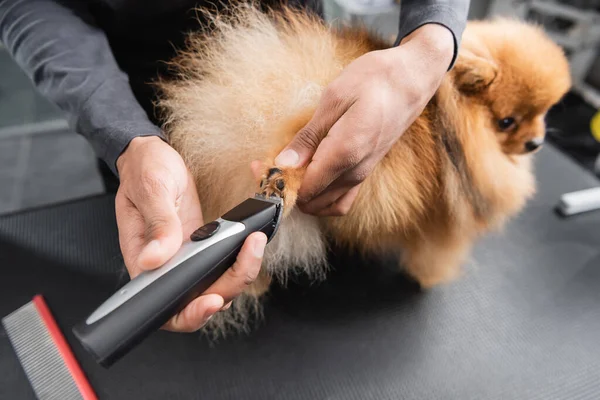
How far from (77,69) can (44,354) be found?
44 cm

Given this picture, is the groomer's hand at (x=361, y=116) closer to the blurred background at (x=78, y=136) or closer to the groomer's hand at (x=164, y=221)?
the groomer's hand at (x=164, y=221)

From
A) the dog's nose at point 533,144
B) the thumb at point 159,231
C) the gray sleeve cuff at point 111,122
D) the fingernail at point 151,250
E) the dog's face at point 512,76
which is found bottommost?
the dog's nose at point 533,144

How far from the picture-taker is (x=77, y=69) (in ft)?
2.08

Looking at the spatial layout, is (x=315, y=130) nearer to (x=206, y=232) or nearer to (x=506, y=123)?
(x=206, y=232)

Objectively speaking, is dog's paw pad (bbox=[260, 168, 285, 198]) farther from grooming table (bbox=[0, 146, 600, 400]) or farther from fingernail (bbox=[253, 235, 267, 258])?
grooming table (bbox=[0, 146, 600, 400])

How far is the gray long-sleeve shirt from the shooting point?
1.96 feet

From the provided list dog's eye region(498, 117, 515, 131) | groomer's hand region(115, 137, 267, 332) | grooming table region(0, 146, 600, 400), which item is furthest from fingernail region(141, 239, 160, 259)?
dog's eye region(498, 117, 515, 131)

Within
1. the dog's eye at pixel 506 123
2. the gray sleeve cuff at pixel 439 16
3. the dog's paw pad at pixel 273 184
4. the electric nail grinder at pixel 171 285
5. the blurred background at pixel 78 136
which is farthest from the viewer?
the blurred background at pixel 78 136

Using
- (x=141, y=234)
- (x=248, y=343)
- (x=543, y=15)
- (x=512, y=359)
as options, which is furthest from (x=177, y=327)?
(x=543, y=15)

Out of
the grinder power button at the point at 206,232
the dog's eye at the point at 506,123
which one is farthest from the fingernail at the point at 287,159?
the dog's eye at the point at 506,123

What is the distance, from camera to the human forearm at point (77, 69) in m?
0.60

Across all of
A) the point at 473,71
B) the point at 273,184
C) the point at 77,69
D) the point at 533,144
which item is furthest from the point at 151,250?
the point at 533,144

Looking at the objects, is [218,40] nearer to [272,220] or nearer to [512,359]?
[272,220]

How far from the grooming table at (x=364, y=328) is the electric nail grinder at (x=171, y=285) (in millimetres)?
308
